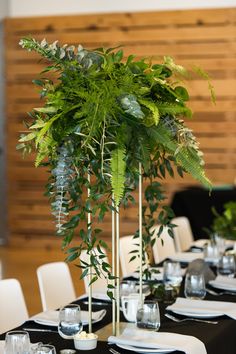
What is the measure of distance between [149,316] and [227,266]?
163 centimetres

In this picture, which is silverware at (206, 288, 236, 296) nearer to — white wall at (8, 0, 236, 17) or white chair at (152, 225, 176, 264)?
white chair at (152, 225, 176, 264)

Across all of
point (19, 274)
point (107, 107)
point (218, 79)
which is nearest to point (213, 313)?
point (107, 107)

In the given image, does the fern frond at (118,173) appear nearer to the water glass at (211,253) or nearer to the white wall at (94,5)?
the water glass at (211,253)

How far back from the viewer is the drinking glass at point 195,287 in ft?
15.0

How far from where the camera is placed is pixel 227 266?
5.33m

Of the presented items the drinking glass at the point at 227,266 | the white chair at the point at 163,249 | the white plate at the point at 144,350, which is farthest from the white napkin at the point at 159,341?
the white chair at the point at 163,249

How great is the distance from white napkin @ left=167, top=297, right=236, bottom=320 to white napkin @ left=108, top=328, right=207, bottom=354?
492 millimetres

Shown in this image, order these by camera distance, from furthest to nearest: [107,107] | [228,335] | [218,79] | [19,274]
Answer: [218,79] < [19,274] < [228,335] < [107,107]

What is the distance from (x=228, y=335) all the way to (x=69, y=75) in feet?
4.42

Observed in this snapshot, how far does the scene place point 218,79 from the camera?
10.8 metres

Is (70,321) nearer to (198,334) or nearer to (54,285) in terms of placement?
(198,334)

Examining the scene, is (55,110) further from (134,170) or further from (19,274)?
(19,274)

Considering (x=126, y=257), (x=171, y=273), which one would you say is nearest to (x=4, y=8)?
(x=126, y=257)

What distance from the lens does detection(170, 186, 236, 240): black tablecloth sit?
9516 millimetres
